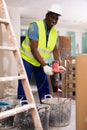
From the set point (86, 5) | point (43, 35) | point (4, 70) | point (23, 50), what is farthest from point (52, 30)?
point (86, 5)

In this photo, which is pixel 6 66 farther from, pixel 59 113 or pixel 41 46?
pixel 59 113

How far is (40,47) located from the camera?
2.88 meters

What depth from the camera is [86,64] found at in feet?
5.51

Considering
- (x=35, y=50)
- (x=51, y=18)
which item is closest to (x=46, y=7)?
(x=51, y=18)

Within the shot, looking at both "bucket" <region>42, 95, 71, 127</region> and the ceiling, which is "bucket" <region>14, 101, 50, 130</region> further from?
the ceiling

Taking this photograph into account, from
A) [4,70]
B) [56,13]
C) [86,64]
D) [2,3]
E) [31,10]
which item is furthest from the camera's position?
[31,10]

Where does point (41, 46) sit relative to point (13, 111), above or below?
above

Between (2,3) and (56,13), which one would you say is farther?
(56,13)

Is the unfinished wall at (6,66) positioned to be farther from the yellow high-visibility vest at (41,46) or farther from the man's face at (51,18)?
the man's face at (51,18)

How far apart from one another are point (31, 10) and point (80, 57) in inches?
177

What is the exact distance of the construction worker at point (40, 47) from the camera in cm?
272

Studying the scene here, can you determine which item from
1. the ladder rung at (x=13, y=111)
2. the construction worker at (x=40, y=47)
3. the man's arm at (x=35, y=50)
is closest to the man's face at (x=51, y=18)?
the construction worker at (x=40, y=47)

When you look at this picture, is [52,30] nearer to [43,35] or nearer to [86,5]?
[43,35]

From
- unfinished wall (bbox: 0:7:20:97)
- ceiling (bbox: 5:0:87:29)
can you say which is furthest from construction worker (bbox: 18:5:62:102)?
ceiling (bbox: 5:0:87:29)
